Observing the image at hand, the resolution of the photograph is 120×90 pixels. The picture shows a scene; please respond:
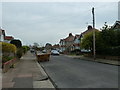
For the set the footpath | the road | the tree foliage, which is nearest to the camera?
the footpath

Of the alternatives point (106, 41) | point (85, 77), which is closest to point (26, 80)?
point (85, 77)

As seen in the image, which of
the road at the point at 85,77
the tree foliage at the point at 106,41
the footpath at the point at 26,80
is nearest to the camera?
the footpath at the point at 26,80

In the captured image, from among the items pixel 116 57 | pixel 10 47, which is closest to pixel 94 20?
pixel 116 57

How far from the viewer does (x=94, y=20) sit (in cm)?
3366

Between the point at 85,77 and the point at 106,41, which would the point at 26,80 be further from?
the point at 106,41

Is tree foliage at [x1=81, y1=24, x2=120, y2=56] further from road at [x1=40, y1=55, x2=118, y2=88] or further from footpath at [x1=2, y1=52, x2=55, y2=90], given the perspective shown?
footpath at [x1=2, y1=52, x2=55, y2=90]

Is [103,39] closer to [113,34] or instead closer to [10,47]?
[113,34]

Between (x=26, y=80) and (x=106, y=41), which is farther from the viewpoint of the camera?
(x=106, y=41)

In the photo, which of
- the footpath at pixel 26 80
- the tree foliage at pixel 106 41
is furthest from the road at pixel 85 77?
the tree foliage at pixel 106 41

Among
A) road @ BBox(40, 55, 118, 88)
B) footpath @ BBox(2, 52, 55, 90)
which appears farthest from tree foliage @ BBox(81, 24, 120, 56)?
footpath @ BBox(2, 52, 55, 90)

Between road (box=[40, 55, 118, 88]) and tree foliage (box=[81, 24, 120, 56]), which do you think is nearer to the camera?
road (box=[40, 55, 118, 88])

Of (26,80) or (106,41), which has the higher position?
Answer: (106,41)

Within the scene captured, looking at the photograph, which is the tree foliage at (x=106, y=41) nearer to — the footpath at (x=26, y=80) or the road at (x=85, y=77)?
the road at (x=85, y=77)

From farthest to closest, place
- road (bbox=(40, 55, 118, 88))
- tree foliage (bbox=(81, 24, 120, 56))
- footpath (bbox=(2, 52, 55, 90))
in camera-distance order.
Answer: tree foliage (bbox=(81, 24, 120, 56)) < road (bbox=(40, 55, 118, 88)) < footpath (bbox=(2, 52, 55, 90))
